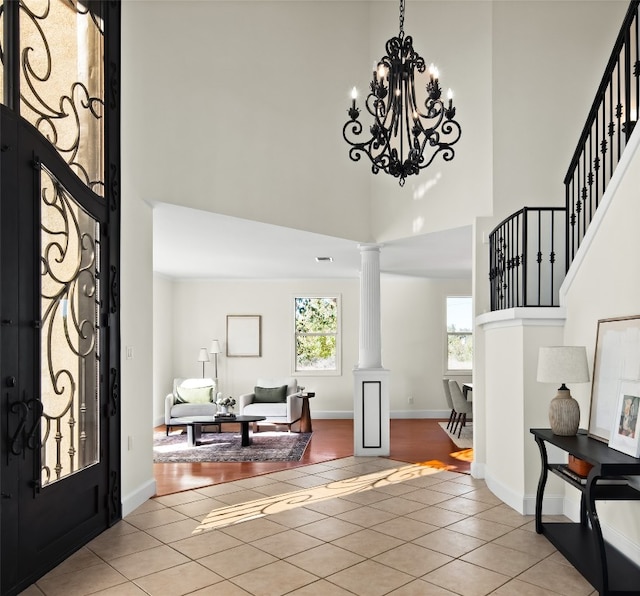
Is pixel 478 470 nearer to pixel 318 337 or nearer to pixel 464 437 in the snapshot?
pixel 464 437

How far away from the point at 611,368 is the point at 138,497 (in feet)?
12.4

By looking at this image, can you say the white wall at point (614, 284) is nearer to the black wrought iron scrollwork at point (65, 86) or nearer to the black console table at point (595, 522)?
the black console table at point (595, 522)

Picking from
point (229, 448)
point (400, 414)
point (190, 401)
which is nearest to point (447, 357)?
point (400, 414)

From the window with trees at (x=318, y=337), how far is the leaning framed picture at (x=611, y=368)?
7357 millimetres

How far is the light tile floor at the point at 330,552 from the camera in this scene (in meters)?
3.35

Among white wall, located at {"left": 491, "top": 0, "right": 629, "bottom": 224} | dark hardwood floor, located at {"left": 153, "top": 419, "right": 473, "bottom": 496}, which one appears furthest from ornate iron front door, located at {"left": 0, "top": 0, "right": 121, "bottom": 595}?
white wall, located at {"left": 491, "top": 0, "right": 629, "bottom": 224}

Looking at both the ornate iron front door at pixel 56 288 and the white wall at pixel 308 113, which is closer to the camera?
the ornate iron front door at pixel 56 288

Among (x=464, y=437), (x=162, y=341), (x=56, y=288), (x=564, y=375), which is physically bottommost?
(x=464, y=437)

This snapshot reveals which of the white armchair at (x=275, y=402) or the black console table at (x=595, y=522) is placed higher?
the black console table at (x=595, y=522)

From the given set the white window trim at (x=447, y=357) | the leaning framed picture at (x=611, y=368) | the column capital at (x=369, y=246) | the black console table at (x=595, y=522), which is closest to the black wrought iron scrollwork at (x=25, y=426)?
the black console table at (x=595, y=522)

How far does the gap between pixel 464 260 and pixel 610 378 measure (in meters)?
5.27

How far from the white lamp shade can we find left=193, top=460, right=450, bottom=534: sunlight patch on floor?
2427 mm

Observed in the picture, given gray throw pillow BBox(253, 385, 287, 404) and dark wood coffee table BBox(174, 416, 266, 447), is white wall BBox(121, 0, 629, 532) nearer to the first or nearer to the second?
dark wood coffee table BBox(174, 416, 266, 447)

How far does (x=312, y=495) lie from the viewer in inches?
213
